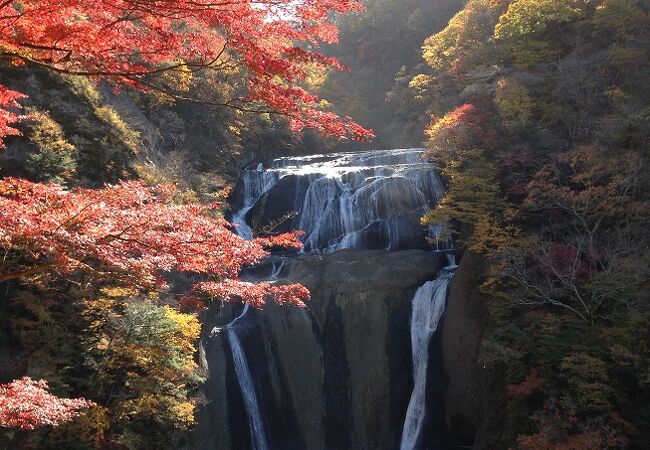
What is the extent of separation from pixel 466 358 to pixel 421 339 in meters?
1.69

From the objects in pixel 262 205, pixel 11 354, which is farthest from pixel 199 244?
pixel 262 205

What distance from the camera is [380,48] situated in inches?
1630

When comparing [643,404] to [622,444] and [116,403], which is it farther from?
[116,403]

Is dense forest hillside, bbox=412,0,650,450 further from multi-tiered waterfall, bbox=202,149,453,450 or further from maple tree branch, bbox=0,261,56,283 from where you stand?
maple tree branch, bbox=0,261,56,283

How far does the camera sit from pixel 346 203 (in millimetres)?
17938

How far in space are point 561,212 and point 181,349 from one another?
10202mm

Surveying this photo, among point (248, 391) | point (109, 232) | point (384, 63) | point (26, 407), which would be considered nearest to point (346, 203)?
point (248, 391)

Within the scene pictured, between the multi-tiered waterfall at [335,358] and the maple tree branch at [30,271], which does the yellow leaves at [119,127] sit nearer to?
the multi-tiered waterfall at [335,358]

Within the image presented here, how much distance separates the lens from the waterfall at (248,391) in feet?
41.3

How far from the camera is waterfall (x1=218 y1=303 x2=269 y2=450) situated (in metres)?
12.6

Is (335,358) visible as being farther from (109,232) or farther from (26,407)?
(109,232)

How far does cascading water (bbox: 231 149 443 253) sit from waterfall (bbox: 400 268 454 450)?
10.6ft

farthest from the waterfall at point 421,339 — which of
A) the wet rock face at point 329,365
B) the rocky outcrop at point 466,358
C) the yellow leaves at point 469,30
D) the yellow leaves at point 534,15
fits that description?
the yellow leaves at point 469,30

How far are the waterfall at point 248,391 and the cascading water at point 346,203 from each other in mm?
5474
